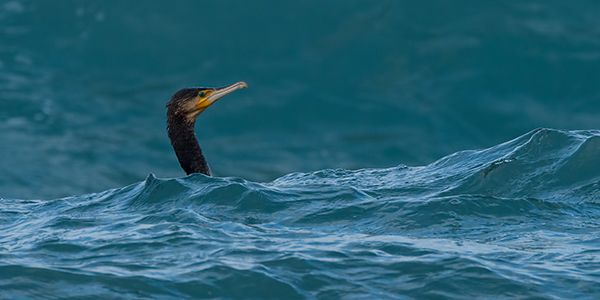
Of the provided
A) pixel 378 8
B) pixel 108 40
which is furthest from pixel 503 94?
pixel 108 40

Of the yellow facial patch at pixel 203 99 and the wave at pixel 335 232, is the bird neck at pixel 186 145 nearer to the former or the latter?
the yellow facial patch at pixel 203 99

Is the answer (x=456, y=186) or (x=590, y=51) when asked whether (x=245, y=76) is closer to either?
(x=590, y=51)

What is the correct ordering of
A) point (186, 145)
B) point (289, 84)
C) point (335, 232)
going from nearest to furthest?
point (335, 232)
point (186, 145)
point (289, 84)

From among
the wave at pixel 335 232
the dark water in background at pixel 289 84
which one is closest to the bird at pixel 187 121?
the dark water in background at pixel 289 84

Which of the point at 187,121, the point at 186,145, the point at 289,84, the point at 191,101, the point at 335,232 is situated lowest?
the point at 335,232

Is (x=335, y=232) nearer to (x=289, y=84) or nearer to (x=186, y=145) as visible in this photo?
(x=186, y=145)

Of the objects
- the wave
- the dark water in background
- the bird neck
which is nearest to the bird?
Result: the bird neck

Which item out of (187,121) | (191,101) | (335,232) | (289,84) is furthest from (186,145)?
(289,84)

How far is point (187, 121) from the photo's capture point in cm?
1187

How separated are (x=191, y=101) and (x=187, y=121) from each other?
18 cm

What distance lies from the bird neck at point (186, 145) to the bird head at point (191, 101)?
0.16ft

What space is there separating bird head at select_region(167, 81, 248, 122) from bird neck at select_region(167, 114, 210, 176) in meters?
0.05

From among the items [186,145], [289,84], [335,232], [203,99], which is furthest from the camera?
[289,84]

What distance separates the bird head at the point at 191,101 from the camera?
11.8 meters
